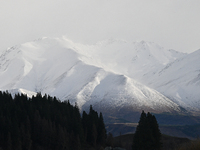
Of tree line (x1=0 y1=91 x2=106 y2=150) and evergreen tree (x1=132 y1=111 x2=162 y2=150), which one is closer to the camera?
evergreen tree (x1=132 y1=111 x2=162 y2=150)

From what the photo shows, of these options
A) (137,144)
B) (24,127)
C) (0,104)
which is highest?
(0,104)

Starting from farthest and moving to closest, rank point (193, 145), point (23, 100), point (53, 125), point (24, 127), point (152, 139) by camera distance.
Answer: point (23, 100), point (53, 125), point (24, 127), point (152, 139), point (193, 145)

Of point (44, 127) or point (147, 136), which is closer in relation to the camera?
point (147, 136)

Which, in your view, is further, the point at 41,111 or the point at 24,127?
the point at 41,111

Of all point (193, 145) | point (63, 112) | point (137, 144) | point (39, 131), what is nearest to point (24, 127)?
point (39, 131)

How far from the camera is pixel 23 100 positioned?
95562mm

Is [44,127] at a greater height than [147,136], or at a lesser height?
greater

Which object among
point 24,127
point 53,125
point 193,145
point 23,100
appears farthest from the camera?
point 23,100

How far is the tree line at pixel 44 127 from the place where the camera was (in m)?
75.5

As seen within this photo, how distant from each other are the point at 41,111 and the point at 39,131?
974cm

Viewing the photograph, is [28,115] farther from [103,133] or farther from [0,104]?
[103,133]

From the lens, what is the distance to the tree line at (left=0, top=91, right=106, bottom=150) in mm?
75500

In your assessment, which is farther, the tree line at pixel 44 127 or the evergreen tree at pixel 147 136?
the tree line at pixel 44 127

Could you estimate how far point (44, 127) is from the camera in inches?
3196
